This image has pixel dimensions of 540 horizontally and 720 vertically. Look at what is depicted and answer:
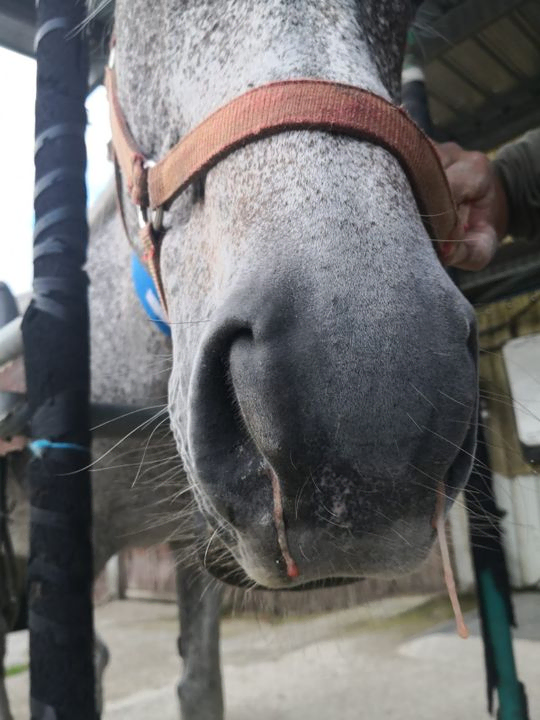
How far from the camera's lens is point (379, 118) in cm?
78

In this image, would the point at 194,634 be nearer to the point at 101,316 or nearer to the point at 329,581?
the point at 101,316

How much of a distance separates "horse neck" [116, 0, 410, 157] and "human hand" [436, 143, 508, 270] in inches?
15.5

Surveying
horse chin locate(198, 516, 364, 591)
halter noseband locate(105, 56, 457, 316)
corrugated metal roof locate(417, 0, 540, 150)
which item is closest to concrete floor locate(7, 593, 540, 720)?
horse chin locate(198, 516, 364, 591)

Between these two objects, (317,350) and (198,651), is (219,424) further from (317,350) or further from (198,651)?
(198,651)

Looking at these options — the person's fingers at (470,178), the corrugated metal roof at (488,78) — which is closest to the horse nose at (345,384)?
the person's fingers at (470,178)

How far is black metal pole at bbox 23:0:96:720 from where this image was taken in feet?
2.78

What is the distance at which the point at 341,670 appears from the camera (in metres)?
3.59

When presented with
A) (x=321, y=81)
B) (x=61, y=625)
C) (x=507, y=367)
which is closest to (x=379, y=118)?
(x=321, y=81)

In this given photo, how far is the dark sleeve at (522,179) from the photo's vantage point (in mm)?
1546

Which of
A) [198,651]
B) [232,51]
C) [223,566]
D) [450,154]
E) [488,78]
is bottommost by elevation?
[198,651]

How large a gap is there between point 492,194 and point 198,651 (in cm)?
182

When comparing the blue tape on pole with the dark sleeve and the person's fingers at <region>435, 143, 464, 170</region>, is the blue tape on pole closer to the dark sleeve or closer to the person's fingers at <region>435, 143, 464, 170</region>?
the person's fingers at <region>435, 143, 464, 170</region>

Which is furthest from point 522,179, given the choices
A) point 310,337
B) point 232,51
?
point 310,337

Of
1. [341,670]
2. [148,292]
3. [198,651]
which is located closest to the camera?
[148,292]
